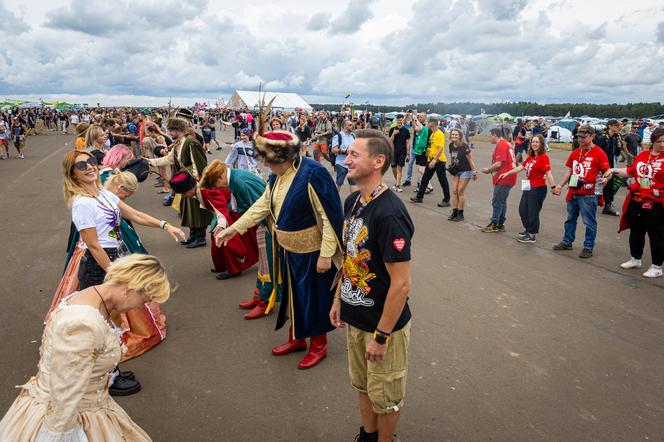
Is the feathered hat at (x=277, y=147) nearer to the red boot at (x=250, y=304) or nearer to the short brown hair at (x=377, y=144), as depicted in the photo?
the short brown hair at (x=377, y=144)

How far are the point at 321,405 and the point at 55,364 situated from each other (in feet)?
6.25

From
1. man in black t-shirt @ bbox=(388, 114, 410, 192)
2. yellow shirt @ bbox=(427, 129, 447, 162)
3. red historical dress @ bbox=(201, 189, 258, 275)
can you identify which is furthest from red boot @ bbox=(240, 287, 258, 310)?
man in black t-shirt @ bbox=(388, 114, 410, 192)

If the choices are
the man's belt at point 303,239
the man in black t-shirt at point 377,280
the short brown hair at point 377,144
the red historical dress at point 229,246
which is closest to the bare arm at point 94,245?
the man's belt at point 303,239

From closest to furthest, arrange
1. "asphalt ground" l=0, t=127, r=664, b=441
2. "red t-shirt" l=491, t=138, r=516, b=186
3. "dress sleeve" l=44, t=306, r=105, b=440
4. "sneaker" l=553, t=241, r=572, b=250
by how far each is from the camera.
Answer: "dress sleeve" l=44, t=306, r=105, b=440
"asphalt ground" l=0, t=127, r=664, b=441
"sneaker" l=553, t=241, r=572, b=250
"red t-shirt" l=491, t=138, r=516, b=186

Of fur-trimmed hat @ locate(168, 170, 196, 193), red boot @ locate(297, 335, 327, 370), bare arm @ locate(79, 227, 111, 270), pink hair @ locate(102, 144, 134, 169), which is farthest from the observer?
pink hair @ locate(102, 144, 134, 169)

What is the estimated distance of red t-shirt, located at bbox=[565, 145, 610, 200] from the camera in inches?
233

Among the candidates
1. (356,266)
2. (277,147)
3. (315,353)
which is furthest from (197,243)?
(356,266)

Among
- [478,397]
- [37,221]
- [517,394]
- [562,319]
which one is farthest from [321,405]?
[37,221]

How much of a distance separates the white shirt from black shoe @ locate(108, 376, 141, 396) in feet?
3.41

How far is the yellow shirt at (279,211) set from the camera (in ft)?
10.2

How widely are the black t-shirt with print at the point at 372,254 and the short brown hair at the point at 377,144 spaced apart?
0.66ft

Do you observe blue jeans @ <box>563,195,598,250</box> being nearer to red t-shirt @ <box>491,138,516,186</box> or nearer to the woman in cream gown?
red t-shirt @ <box>491,138,516,186</box>

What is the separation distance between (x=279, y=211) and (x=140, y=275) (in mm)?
1506

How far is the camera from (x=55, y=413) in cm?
174
